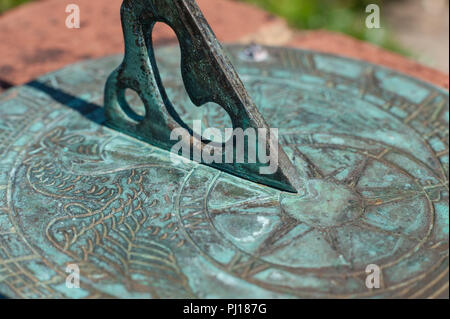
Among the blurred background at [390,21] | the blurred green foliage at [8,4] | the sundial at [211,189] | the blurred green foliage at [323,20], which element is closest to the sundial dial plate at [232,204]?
the sundial at [211,189]

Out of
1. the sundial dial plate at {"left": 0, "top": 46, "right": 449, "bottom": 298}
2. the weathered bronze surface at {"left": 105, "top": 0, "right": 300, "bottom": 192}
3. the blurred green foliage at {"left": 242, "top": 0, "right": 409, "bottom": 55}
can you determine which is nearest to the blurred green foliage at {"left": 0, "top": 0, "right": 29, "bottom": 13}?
the blurred green foliage at {"left": 242, "top": 0, "right": 409, "bottom": 55}

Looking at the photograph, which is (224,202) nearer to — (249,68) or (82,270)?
(82,270)

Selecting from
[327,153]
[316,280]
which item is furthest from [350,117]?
[316,280]

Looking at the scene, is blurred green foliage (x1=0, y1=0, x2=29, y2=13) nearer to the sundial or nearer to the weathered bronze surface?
the sundial

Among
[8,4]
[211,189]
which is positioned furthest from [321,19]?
[211,189]

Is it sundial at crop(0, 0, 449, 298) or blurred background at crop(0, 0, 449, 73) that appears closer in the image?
sundial at crop(0, 0, 449, 298)

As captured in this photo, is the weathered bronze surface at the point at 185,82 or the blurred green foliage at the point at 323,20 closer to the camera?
the weathered bronze surface at the point at 185,82

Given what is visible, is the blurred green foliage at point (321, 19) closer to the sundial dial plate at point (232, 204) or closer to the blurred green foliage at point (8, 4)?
the blurred green foliage at point (8, 4)

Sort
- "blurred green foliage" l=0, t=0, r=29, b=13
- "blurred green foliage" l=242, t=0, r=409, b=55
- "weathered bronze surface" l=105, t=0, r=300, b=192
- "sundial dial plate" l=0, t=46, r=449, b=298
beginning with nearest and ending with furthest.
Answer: "sundial dial plate" l=0, t=46, r=449, b=298 < "weathered bronze surface" l=105, t=0, r=300, b=192 < "blurred green foliage" l=242, t=0, r=409, b=55 < "blurred green foliage" l=0, t=0, r=29, b=13

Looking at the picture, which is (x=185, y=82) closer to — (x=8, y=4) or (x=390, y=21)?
(x=8, y=4)

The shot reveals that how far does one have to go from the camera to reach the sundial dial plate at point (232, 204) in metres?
2.49

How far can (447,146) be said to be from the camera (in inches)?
132

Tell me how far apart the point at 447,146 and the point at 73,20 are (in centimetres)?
350

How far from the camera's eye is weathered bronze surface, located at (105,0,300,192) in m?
2.89
